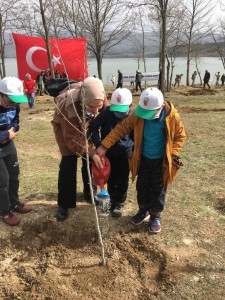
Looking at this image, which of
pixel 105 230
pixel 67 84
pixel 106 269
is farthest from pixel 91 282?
pixel 67 84

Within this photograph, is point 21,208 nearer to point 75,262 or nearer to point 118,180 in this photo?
point 75,262

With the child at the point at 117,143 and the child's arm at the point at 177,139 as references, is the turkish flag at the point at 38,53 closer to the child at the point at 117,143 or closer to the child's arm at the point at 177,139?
the child at the point at 117,143

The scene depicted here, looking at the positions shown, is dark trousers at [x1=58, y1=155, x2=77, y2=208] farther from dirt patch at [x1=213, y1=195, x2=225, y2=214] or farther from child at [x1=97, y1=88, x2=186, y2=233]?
dirt patch at [x1=213, y1=195, x2=225, y2=214]

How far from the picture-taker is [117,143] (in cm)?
330

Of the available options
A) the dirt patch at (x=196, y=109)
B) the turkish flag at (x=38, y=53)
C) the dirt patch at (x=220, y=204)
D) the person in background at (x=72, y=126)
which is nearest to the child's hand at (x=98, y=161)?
the person in background at (x=72, y=126)

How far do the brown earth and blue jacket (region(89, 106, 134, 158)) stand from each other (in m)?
0.78

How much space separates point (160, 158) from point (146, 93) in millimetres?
688

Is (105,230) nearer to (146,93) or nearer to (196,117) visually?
(146,93)

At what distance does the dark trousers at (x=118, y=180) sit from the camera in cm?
347

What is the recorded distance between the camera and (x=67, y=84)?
3.42 meters

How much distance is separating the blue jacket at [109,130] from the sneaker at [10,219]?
1.14 meters

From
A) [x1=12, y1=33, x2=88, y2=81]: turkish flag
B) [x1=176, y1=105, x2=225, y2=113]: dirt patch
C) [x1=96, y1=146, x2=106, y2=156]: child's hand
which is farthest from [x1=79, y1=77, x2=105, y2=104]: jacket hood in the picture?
[x1=12, y1=33, x2=88, y2=81]: turkish flag

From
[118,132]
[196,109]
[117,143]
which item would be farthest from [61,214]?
[196,109]

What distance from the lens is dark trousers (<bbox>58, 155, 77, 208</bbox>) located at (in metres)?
3.35
